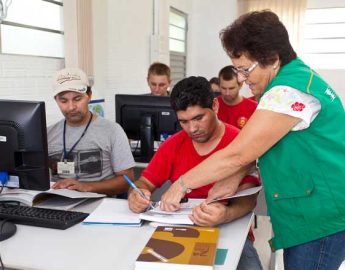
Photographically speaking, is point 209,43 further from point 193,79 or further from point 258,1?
point 193,79

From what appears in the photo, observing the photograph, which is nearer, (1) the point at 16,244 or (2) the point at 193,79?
(1) the point at 16,244

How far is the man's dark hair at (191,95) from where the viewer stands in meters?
1.56

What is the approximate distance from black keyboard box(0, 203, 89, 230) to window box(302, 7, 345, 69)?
5384 millimetres

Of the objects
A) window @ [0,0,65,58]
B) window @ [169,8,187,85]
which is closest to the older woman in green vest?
window @ [0,0,65,58]

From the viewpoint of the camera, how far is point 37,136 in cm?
131

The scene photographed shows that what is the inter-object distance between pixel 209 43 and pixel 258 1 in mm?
1020

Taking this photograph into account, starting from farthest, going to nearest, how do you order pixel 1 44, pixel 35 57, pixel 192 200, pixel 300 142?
Answer: pixel 35 57 → pixel 1 44 → pixel 192 200 → pixel 300 142

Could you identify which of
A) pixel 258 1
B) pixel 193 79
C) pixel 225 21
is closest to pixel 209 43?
pixel 225 21

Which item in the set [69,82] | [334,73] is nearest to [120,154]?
[69,82]

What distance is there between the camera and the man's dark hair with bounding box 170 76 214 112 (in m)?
1.56

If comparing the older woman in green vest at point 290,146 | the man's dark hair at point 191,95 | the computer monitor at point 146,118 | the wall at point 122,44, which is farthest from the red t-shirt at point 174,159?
the wall at point 122,44

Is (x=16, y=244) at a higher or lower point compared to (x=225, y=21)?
lower

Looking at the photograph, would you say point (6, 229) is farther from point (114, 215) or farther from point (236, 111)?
point (236, 111)

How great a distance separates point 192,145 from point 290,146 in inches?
22.2
